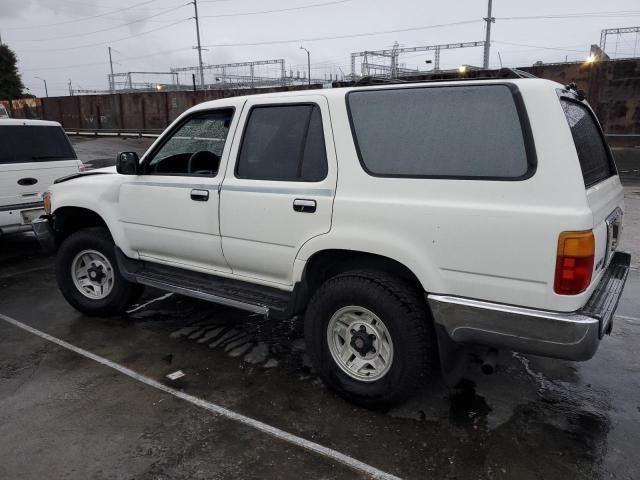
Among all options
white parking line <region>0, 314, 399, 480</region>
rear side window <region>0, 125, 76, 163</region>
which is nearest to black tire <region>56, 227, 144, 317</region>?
white parking line <region>0, 314, 399, 480</region>

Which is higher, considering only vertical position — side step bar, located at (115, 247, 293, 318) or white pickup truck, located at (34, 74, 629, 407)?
white pickup truck, located at (34, 74, 629, 407)

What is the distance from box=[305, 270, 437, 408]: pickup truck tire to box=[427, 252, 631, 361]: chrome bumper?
19cm

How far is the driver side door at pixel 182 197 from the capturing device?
12.9 ft

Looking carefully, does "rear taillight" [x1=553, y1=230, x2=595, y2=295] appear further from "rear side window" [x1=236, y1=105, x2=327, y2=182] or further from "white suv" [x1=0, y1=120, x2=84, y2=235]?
"white suv" [x1=0, y1=120, x2=84, y2=235]

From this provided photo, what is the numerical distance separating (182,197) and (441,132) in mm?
2126

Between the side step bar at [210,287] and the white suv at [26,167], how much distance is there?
305 centimetres

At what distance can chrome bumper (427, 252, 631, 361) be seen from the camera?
260 centimetres

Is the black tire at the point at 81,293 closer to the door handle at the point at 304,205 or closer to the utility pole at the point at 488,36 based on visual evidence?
the door handle at the point at 304,205

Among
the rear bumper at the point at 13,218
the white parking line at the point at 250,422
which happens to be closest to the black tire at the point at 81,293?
the white parking line at the point at 250,422

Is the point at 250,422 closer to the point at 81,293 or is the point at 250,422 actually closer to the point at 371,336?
the point at 371,336

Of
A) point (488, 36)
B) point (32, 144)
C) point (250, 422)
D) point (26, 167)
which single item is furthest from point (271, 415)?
point (488, 36)

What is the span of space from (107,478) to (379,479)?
1431mm

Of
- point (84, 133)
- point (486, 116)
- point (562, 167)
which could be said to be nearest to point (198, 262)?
point (486, 116)

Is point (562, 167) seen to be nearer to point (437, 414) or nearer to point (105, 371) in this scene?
point (437, 414)
